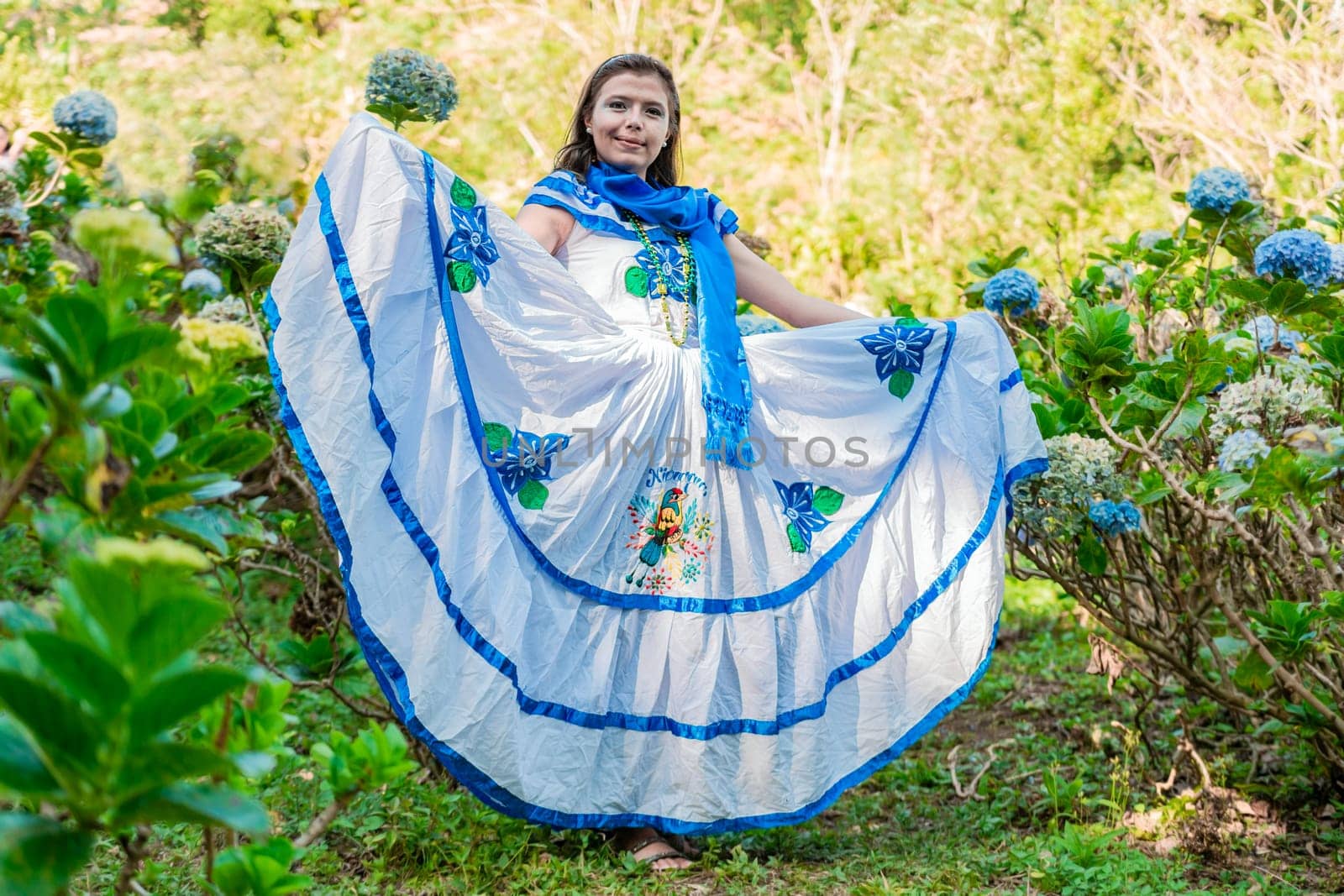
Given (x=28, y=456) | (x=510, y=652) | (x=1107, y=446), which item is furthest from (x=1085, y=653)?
(x=28, y=456)

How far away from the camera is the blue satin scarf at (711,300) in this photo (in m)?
2.42

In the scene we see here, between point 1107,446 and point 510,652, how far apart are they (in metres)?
1.22

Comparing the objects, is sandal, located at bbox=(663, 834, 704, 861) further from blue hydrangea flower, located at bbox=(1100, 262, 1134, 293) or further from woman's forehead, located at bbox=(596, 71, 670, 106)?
blue hydrangea flower, located at bbox=(1100, 262, 1134, 293)

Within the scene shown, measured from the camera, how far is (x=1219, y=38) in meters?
6.91

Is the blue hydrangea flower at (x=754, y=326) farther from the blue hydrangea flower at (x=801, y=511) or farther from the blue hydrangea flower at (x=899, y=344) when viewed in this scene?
the blue hydrangea flower at (x=801, y=511)


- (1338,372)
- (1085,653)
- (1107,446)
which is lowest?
(1085,653)

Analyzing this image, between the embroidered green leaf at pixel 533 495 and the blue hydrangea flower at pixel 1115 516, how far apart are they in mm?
1072

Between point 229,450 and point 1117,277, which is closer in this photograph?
point 229,450

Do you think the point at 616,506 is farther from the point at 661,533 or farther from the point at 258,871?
the point at 258,871

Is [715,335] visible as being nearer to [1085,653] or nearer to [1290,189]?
[1085,653]

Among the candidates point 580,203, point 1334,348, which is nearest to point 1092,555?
point 1334,348

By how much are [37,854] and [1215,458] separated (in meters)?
2.31

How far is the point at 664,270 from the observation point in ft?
8.35

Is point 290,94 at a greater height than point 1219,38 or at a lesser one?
lesser
